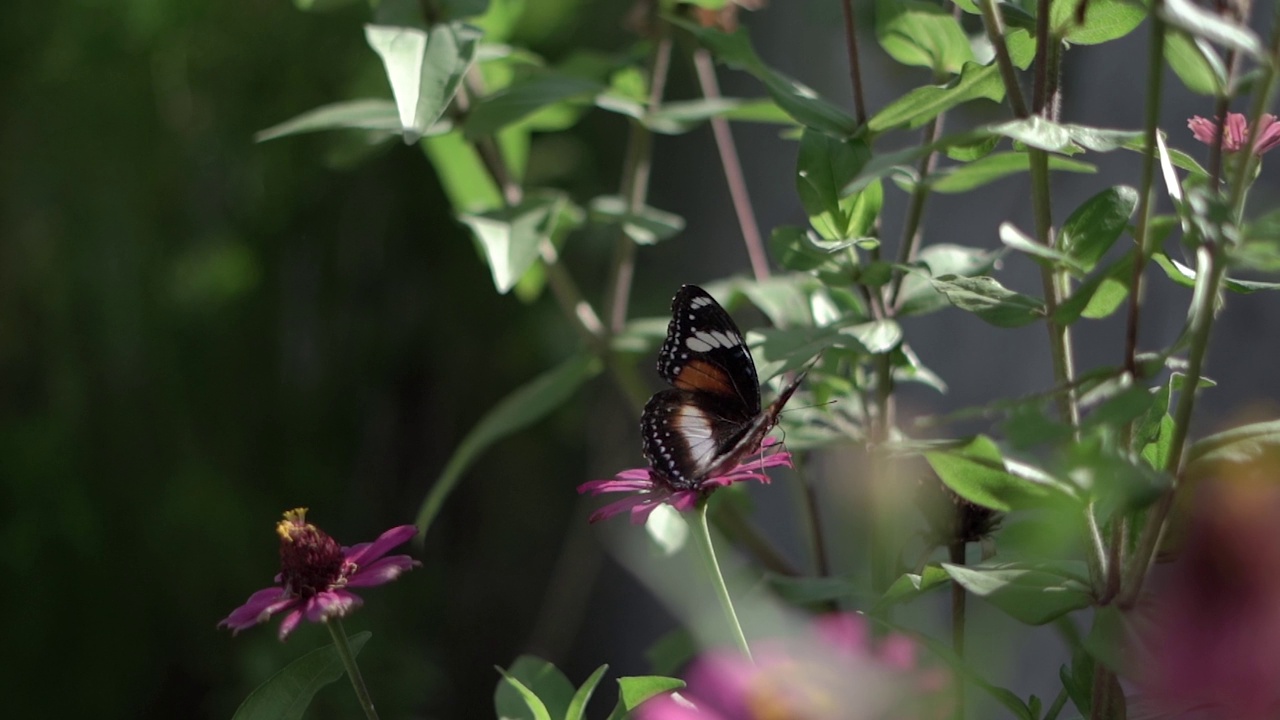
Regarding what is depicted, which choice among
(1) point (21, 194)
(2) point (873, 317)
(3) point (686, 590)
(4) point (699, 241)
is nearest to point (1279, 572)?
(2) point (873, 317)

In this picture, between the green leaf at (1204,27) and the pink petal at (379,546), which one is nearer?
the green leaf at (1204,27)

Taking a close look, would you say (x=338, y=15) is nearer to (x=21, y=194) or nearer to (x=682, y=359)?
(x=21, y=194)

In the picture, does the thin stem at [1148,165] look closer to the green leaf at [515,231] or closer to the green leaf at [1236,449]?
the green leaf at [1236,449]

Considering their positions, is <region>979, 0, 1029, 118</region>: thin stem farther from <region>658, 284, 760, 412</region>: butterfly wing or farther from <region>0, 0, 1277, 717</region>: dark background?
<region>0, 0, 1277, 717</region>: dark background

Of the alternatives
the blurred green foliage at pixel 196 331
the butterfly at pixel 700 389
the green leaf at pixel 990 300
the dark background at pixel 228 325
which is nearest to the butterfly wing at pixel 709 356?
the butterfly at pixel 700 389

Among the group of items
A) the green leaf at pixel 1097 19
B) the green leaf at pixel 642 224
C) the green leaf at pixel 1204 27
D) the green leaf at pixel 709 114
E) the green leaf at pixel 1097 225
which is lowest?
the green leaf at pixel 642 224
